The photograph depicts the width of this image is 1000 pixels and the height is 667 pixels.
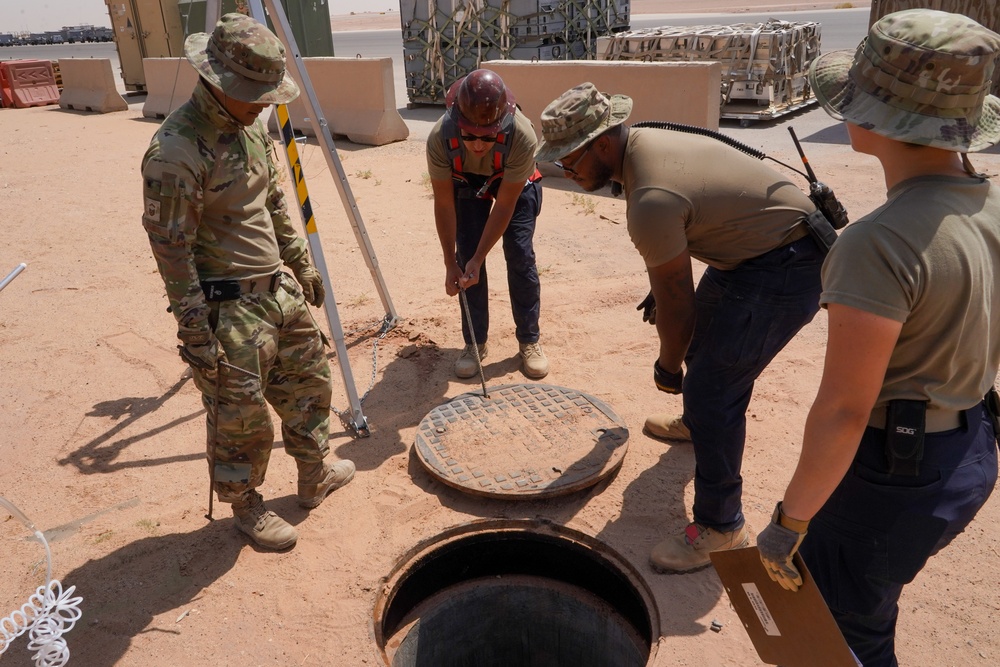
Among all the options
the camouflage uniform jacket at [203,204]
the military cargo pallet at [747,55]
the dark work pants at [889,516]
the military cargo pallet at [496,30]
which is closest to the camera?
the dark work pants at [889,516]

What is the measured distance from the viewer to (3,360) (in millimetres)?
4859

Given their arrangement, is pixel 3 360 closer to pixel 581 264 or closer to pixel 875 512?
pixel 581 264

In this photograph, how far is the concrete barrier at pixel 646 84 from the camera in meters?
7.43

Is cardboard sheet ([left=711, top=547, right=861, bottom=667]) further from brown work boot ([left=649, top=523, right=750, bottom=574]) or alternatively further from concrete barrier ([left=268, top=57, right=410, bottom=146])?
concrete barrier ([left=268, top=57, right=410, bottom=146])

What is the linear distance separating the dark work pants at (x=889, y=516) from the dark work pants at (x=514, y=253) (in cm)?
258

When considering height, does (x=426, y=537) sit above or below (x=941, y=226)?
below

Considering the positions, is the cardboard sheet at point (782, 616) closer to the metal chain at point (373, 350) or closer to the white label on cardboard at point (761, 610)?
the white label on cardboard at point (761, 610)

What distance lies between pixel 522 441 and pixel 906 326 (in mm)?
2252

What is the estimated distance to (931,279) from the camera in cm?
154

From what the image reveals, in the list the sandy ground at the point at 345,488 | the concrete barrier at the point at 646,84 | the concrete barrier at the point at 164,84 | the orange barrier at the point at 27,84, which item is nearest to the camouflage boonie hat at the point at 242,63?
the sandy ground at the point at 345,488

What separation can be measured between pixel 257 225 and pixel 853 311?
2.18 m

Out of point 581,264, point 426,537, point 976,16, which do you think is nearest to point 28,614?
point 426,537

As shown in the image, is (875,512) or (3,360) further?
(3,360)

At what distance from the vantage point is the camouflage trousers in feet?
9.34
